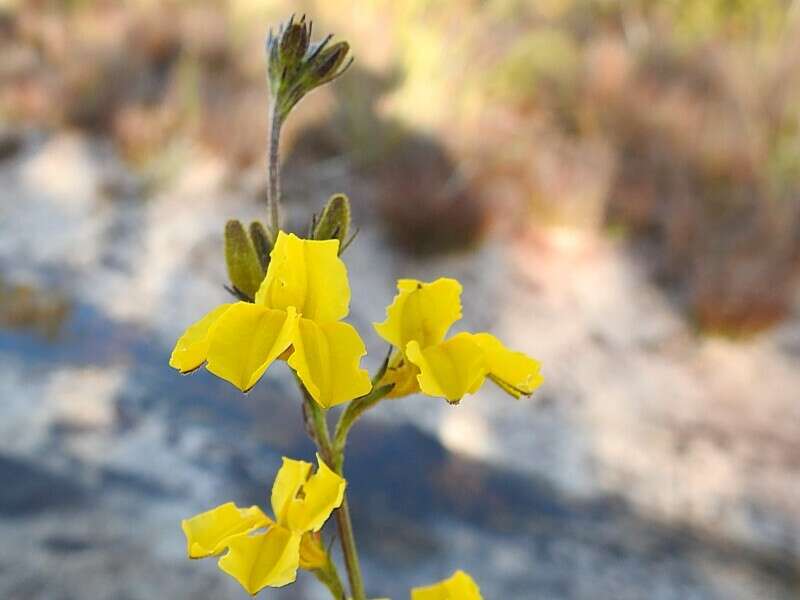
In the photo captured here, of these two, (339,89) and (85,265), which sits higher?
(339,89)

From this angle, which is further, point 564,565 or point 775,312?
point 775,312

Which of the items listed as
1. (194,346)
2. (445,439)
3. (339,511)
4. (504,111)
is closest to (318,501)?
(339,511)

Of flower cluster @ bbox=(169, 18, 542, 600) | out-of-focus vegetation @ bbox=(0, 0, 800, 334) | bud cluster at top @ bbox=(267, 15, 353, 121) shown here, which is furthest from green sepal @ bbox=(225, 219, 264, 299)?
out-of-focus vegetation @ bbox=(0, 0, 800, 334)

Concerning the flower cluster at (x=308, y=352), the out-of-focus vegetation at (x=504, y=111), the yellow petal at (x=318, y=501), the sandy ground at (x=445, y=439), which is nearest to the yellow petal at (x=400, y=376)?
the flower cluster at (x=308, y=352)

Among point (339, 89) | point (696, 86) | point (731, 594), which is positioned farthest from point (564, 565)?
point (696, 86)

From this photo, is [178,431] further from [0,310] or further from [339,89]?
[339,89]

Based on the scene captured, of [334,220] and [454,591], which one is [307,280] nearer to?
[334,220]
